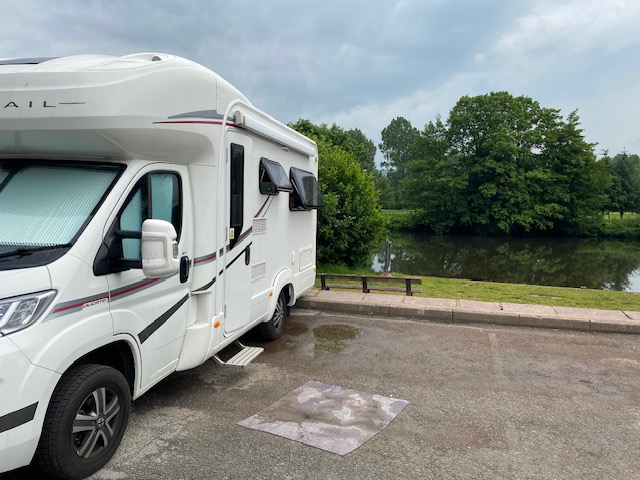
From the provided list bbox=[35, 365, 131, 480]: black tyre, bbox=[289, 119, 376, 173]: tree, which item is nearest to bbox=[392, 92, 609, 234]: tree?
bbox=[289, 119, 376, 173]: tree

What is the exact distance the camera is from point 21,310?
264 centimetres

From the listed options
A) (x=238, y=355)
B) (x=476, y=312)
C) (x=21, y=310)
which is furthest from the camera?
(x=476, y=312)

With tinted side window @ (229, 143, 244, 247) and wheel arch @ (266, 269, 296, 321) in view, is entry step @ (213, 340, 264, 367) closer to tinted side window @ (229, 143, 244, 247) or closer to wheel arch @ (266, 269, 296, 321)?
wheel arch @ (266, 269, 296, 321)

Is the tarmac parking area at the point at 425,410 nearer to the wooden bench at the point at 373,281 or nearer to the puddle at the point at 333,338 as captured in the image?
the puddle at the point at 333,338

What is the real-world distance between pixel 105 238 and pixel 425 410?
3229mm

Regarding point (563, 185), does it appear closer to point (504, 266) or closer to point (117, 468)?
point (504, 266)

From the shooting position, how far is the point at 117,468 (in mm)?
3307

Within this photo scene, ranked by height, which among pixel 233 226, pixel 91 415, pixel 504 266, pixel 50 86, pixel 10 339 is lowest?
pixel 504 266

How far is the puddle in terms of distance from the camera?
20.1 feet

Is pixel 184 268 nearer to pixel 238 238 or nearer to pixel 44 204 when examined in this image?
pixel 238 238

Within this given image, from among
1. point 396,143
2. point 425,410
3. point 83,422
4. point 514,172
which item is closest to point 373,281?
point 425,410

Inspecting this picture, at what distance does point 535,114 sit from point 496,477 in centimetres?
4544

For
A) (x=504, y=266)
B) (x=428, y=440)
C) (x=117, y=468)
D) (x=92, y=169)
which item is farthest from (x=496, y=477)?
Answer: (x=504, y=266)

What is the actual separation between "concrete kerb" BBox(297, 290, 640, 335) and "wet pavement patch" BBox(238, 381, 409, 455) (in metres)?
3.37
